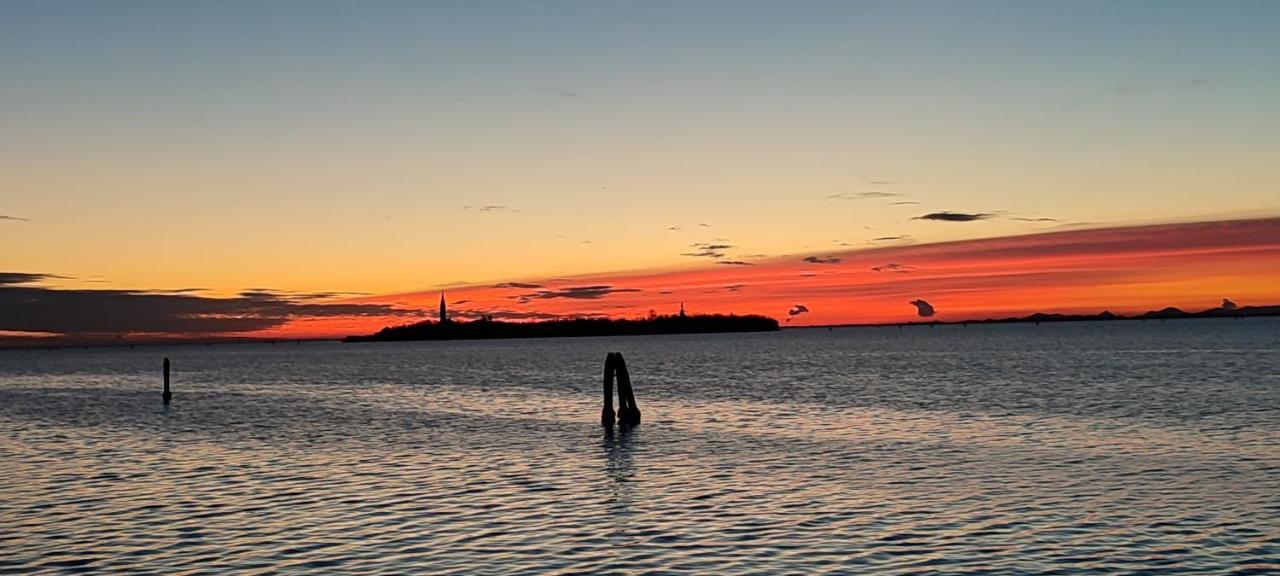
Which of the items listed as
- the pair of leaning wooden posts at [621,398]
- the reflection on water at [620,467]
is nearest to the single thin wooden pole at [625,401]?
the pair of leaning wooden posts at [621,398]

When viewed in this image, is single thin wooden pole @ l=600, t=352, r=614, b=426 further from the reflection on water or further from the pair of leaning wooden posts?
the reflection on water

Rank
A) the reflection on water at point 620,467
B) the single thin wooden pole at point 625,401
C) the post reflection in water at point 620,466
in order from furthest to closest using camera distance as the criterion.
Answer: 1. the single thin wooden pole at point 625,401
2. the post reflection in water at point 620,466
3. the reflection on water at point 620,467

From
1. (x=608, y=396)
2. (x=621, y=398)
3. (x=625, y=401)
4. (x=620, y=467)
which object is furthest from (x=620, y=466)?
(x=608, y=396)

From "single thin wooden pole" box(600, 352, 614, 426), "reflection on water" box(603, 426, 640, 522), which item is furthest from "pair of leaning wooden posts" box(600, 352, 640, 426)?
"reflection on water" box(603, 426, 640, 522)

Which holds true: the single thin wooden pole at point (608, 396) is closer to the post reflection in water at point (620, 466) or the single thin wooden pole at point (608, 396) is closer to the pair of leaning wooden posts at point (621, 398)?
the pair of leaning wooden posts at point (621, 398)

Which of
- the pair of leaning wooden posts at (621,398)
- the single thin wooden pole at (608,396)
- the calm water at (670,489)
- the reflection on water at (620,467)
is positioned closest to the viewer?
the calm water at (670,489)

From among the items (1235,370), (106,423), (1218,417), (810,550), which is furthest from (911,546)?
(1235,370)

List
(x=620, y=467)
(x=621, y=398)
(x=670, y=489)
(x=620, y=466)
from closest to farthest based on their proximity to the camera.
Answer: (x=670, y=489) < (x=620, y=467) < (x=620, y=466) < (x=621, y=398)

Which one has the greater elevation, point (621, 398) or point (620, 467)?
point (621, 398)

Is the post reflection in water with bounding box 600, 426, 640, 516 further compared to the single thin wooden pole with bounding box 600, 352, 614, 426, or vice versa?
the single thin wooden pole with bounding box 600, 352, 614, 426

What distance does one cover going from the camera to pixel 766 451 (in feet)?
125

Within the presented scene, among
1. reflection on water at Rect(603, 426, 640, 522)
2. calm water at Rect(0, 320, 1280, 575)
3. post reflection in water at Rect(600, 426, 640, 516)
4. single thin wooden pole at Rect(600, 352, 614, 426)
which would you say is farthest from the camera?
single thin wooden pole at Rect(600, 352, 614, 426)

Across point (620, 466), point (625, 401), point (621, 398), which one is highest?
point (621, 398)

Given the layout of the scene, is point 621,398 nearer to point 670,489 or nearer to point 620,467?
point 620,467
